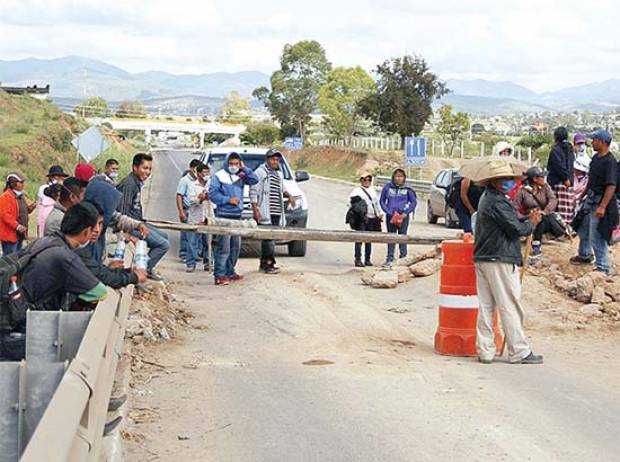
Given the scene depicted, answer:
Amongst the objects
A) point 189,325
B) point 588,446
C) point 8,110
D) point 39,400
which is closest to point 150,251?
point 189,325

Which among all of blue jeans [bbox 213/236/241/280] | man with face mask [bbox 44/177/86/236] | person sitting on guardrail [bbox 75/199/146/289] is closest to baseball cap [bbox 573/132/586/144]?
blue jeans [bbox 213/236/241/280]

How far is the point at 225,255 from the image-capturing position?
16.2m

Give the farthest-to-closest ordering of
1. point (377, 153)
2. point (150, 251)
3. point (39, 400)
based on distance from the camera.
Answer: point (377, 153), point (150, 251), point (39, 400)

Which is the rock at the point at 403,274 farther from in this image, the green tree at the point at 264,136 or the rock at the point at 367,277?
the green tree at the point at 264,136

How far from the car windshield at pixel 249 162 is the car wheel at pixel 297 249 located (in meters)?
1.51

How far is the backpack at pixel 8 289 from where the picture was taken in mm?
7504

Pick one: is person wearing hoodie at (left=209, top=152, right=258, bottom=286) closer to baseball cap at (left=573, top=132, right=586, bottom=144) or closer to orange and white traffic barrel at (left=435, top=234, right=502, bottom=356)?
baseball cap at (left=573, top=132, right=586, bottom=144)

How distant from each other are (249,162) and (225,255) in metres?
5.10

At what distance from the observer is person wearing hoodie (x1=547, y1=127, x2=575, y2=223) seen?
16859 millimetres

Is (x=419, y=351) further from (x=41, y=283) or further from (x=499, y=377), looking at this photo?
(x=41, y=283)

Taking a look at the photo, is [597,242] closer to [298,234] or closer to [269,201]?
[298,234]

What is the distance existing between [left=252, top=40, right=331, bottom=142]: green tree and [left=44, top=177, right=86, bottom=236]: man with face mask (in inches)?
3362

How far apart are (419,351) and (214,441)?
160 inches

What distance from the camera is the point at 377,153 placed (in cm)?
6800
